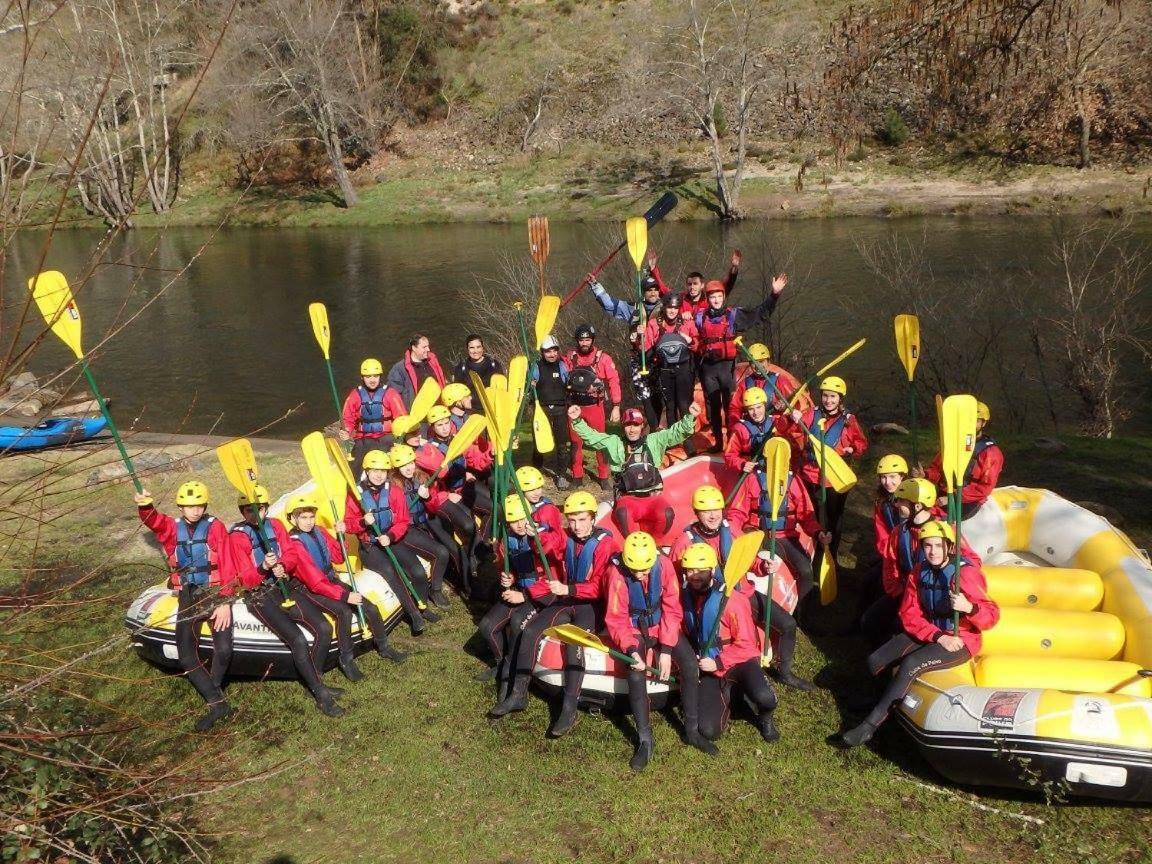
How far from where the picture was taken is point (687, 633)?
17.2 ft

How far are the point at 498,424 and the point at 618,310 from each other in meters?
3.25

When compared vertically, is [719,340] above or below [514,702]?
above

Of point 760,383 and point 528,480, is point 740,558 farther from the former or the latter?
point 760,383

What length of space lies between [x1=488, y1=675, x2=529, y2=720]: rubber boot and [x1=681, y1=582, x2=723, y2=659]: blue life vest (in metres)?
1.07

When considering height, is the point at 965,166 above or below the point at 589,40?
below

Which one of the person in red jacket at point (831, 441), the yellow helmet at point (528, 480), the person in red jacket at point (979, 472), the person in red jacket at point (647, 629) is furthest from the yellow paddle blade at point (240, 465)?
the person in red jacket at point (979, 472)

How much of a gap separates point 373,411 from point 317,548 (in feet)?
8.21

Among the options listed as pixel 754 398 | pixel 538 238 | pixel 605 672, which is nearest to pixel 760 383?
pixel 754 398

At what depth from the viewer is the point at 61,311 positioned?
7.77 feet

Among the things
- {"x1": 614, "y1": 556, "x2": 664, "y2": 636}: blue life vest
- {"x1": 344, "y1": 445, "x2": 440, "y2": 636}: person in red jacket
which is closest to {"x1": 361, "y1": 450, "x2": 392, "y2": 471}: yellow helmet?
{"x1": 344, "y1": 445, "x2": 440, "y2": 636}: person in red jacket

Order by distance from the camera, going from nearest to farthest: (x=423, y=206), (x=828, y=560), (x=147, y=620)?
1. (x=147, y=620)
2. (x=828, y=560)
3. (x=423, y=206)

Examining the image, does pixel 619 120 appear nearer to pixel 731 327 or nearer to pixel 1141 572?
pixel 731 327

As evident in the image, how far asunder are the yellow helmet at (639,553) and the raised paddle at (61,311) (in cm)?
250

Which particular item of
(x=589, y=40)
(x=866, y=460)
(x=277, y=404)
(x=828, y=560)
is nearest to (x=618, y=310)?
(x=866, y=460)
